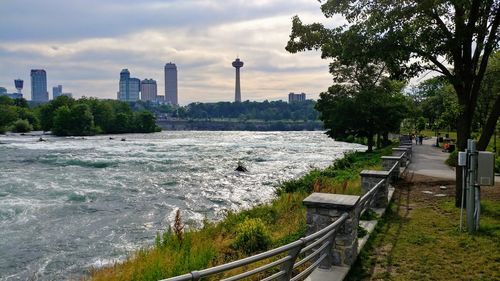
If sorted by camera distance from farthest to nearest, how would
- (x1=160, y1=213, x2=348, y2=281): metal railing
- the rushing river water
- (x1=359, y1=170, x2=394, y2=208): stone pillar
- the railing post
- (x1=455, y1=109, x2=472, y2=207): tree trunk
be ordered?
the rushing river water
(x1=455, y1=109, x2=472, y2=207): tree trunk
(x1=359, y1=170, x2=394, y2=208): stone pillar
the railing post
(x1=160, y1=213, x2=348, y2=281): metal railing

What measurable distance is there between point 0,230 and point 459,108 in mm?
15852

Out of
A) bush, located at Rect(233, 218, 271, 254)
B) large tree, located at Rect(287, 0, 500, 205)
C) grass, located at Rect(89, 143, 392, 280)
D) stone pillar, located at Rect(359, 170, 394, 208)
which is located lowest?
grass, located at Rect(89, 143, 392, 280)

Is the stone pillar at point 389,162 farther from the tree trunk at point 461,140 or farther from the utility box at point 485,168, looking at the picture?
the utility box at point 485,168

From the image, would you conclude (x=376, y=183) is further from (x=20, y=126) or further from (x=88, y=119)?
(x=20, y=126)

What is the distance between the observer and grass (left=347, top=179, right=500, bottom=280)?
694 centimetres

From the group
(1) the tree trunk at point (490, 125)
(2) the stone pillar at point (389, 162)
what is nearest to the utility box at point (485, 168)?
(1) the tree trunk at point (490, 125)

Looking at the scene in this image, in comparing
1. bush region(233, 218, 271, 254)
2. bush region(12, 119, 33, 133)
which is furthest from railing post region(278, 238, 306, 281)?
bush region(12, 119, 33, 133)

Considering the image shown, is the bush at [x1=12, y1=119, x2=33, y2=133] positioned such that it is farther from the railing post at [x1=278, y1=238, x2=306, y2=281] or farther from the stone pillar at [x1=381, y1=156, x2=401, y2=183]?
the railing post at [x1=278, y1=238, x2=306, y2=281]

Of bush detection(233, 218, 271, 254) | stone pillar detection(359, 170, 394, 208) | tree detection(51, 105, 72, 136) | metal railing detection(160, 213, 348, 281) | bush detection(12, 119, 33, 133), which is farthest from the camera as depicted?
bush detection(12, 119, 33, 133)

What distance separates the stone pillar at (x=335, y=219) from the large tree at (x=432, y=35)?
5.88m

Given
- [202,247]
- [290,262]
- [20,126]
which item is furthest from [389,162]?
[20,126]

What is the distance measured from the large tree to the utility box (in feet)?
10.2

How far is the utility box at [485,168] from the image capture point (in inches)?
350

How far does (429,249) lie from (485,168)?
2265mm
